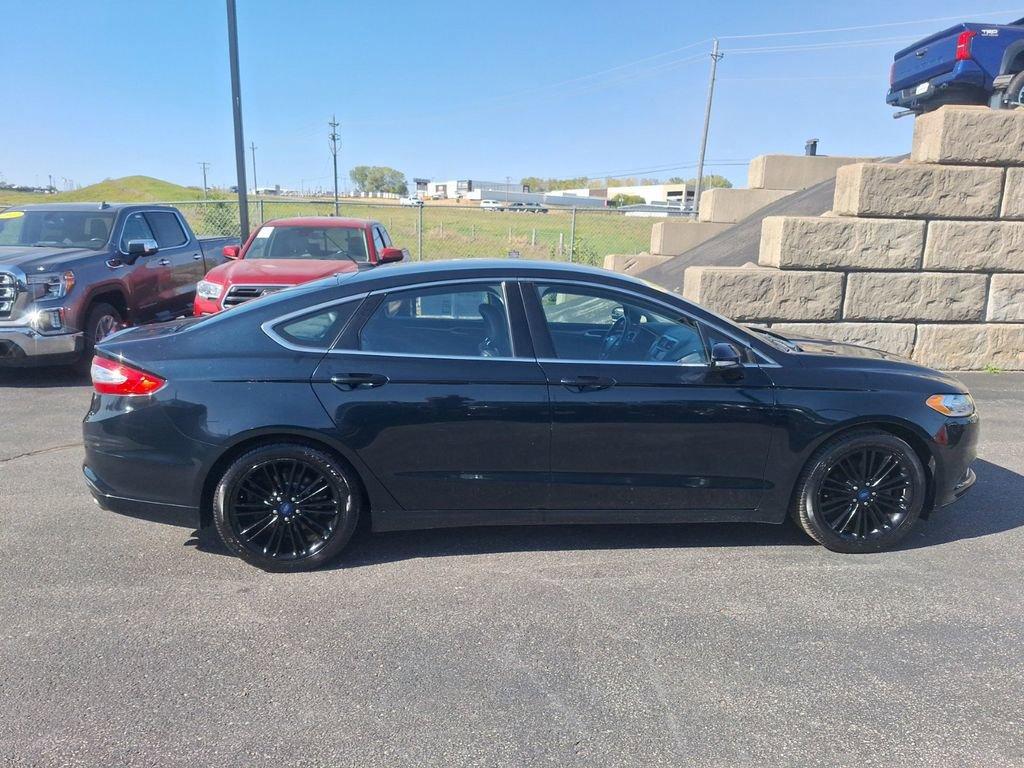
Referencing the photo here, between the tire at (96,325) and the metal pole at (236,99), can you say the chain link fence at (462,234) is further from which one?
the tire at (96,325)

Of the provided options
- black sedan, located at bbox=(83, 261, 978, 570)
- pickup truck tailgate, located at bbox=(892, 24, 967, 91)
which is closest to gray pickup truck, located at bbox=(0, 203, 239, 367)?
black sedan, located at bbox=(83, 261, 978, 570)

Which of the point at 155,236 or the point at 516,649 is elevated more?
the point at 155,236

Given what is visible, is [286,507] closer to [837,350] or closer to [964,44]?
[837,350]

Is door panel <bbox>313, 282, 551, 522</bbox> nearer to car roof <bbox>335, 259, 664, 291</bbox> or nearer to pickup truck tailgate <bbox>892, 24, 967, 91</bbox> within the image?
car roof <bbox>335, 259, 664, 291</bbox>

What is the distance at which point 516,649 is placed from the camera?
343 centimetres

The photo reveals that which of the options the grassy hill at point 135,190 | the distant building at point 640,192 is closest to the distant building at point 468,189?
the distant building at point 640,192

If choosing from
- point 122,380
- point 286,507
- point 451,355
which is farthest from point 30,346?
point 451,355

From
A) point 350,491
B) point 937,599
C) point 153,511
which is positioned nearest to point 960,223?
point 937,599

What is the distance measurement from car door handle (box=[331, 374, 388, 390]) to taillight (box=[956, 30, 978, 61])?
442 inches

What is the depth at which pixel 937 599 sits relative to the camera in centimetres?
394

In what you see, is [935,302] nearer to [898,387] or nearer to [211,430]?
[898,387]

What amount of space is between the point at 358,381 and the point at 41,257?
605 centimetres

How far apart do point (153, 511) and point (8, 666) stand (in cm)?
99

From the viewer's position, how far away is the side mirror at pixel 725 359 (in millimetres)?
4145
